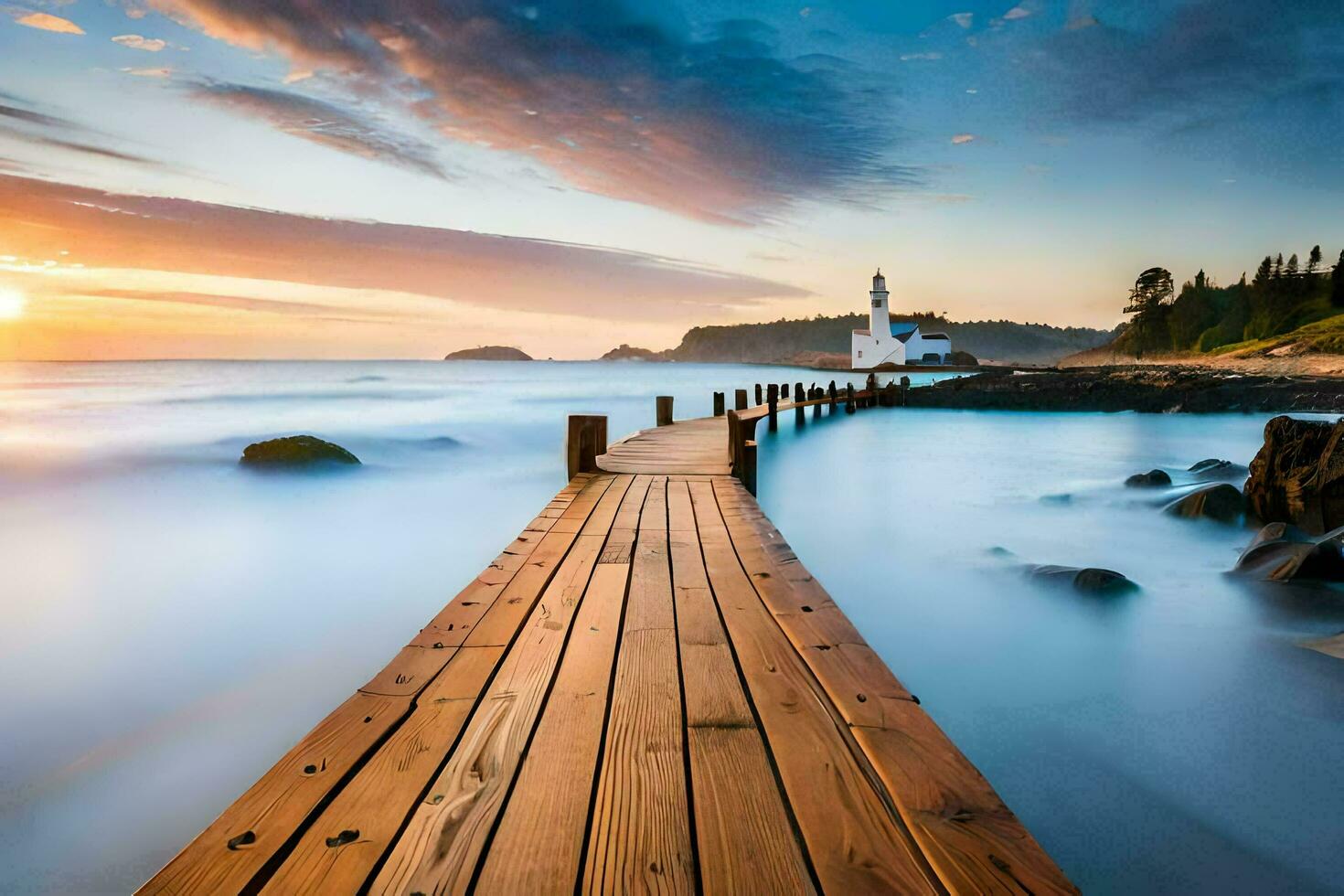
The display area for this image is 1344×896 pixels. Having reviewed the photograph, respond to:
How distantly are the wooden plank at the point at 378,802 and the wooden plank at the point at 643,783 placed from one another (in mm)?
433

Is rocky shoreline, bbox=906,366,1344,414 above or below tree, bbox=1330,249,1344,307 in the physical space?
below

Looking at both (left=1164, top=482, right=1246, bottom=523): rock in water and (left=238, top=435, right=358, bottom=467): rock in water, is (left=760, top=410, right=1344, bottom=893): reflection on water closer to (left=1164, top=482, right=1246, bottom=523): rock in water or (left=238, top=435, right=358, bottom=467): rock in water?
(left=1164, top=482, right=1246, bottom=523): rock in water

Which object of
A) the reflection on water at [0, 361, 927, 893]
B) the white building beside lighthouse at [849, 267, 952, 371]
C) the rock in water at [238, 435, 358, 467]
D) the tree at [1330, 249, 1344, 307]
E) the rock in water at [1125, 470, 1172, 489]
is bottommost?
the reflection on water at [0, 361, 927, 893]

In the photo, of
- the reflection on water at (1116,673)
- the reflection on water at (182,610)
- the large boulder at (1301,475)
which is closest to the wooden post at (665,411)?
the reflection on water at (182,610)

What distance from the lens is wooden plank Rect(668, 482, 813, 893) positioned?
138cm

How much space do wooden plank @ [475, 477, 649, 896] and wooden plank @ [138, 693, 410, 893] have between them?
0.44 metres

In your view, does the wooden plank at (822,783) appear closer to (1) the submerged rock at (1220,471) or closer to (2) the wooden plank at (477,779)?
(2) the wooden plank at (477,779)

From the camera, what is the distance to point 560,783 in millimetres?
1697

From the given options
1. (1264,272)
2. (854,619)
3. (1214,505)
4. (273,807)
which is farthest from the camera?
(1264,272)

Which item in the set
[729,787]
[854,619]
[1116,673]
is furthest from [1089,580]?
[729,787]

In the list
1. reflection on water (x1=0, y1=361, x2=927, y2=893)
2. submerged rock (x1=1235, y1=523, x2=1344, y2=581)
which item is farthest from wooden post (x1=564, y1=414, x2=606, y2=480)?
submerged rock (x1=1235, y1=523, x2=1344, y2=581)

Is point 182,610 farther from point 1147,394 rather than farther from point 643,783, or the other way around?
point 1147,394

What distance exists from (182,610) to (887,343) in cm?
6913

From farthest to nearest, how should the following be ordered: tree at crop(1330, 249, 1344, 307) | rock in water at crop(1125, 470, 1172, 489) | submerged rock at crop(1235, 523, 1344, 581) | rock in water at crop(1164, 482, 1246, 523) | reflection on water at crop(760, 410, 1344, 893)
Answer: tree at crop(1330, 249, 1344, 307), rock in water at crop(1125, 470, 1172, 489), rock in water at crop(1164, 482, 1246, 523), submerged rock at crop(1235, 523, 1344, 581), reflection on water at crop(760, 410, 1344, 893)
